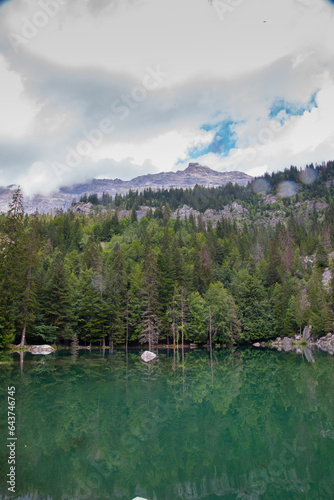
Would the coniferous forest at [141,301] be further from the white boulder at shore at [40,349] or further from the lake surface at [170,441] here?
the lake surface at [170,441]

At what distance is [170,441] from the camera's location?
11930mm

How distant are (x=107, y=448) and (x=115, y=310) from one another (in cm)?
4646

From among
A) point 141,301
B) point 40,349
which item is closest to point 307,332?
point 141,301

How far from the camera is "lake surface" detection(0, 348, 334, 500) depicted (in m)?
8.73

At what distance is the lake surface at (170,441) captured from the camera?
28.6ft

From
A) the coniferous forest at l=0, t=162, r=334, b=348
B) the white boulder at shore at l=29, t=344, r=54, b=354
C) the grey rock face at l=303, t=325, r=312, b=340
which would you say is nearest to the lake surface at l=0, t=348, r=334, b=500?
the coniferous forest at l=0, t=162, r=334, b=348

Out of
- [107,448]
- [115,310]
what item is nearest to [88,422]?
[107,448]

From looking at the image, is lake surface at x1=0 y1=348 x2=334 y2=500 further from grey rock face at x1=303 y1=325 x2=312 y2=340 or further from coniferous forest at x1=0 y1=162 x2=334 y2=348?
grey rock face at x1=303 y1=325 x2=312 y2=340

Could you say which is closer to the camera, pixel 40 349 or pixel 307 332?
pixel 40 349

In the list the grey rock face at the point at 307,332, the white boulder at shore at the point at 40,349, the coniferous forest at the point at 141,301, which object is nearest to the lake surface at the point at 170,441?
the coniferous forest at the point at 141,301

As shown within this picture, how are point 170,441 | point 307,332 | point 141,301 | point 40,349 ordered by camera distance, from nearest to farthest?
A: point 170,441 → point 40,349 → point 141,301 → point 307,332

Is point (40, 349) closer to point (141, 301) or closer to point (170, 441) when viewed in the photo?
point (141, 301)

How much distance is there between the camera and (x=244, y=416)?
15.5m

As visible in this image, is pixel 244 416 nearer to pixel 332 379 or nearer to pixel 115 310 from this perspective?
pixel 332 379
